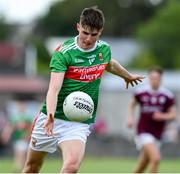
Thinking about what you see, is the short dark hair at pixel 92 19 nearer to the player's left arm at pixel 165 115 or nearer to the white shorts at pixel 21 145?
the player's left arm at pixel 165 115

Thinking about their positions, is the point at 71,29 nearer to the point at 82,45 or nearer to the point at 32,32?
the point at 32,32

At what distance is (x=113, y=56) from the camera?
89.1 metres

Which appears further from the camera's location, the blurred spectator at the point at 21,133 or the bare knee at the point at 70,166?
the blurred spectator at the point at 21,133

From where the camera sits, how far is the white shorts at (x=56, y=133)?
10.7 metres

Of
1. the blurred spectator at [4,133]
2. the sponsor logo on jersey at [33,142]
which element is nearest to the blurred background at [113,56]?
the blurred spectator at [4,133]

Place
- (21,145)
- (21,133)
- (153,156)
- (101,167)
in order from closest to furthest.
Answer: (153,156), (101,167), (21,145), (21,133)

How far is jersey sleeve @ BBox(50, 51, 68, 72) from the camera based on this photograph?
410 inches

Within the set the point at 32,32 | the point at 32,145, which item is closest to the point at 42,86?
the point at 32,145

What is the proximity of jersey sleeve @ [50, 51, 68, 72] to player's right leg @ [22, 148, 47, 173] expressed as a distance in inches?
49.0

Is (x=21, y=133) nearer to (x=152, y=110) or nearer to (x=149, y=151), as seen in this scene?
(x=152, y=110)

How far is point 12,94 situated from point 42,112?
4791 cm

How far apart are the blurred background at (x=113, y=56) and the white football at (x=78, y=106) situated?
10.9m

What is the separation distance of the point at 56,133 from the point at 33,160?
25.1 inches

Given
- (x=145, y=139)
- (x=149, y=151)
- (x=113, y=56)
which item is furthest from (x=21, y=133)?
(x=113, y=56)
